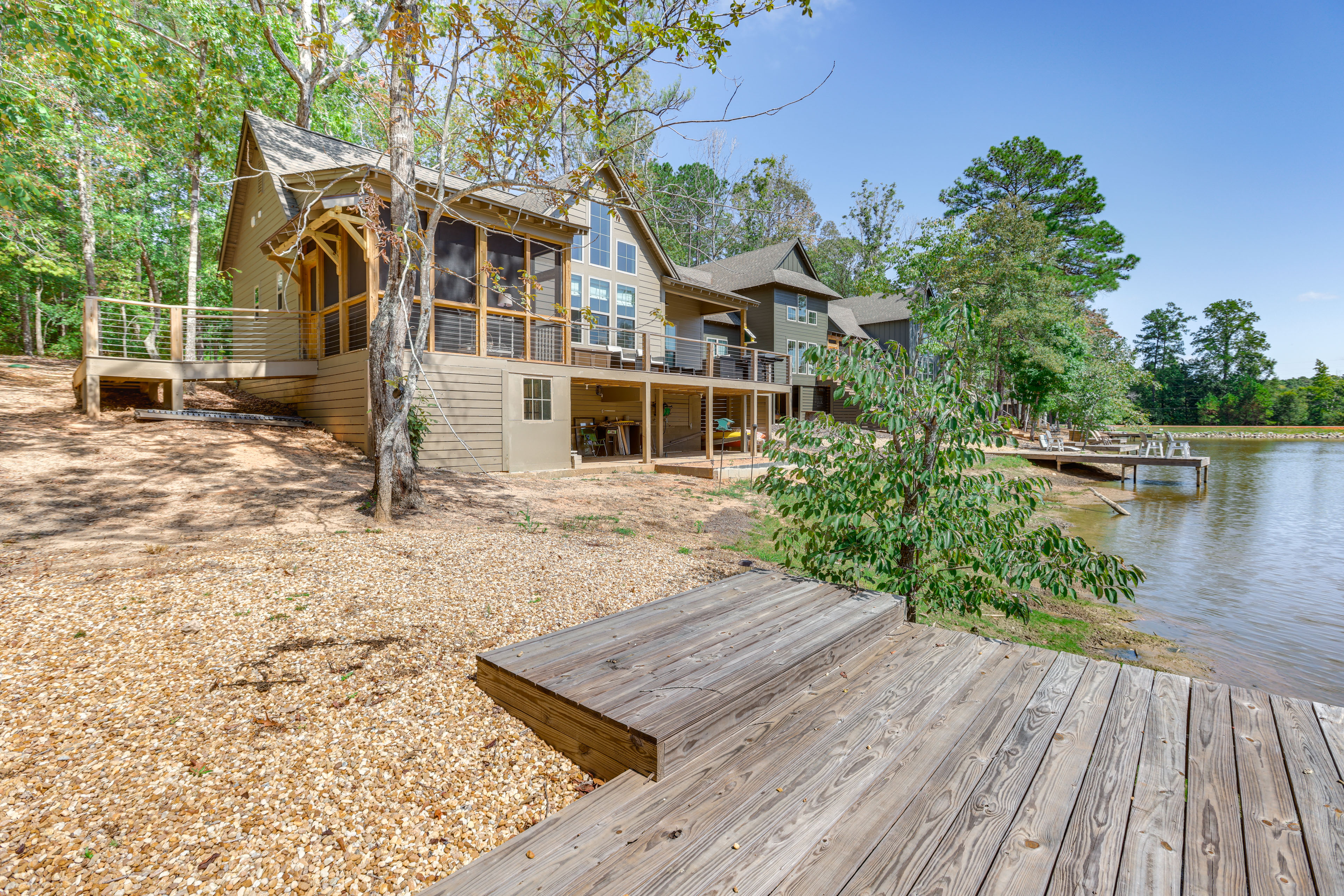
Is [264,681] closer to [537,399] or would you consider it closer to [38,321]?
[537,399]

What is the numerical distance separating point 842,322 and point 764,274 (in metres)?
9.04

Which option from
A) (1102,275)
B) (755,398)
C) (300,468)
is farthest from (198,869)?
(1102,275)

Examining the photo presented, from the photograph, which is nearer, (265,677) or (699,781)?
(699,781)

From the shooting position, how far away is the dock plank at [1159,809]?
Answer: 1560 millimetres

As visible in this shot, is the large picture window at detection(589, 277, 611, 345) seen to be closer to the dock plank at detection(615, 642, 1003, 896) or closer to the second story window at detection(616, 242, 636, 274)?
the second story window at detection(616, 242, 636, 274)

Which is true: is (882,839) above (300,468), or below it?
below

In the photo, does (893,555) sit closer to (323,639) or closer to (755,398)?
(323,639)

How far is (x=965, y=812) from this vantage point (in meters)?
1.83

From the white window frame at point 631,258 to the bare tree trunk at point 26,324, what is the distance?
77.1ft

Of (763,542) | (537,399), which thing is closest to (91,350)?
(537,399)

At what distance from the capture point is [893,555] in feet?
13.2

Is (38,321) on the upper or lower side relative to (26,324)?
upper

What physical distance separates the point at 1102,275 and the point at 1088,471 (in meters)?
23.1

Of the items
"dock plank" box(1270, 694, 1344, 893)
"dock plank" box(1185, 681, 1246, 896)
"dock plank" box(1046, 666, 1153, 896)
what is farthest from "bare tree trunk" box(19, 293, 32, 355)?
"dock plank" box(1270, 694, 1344, 893)
